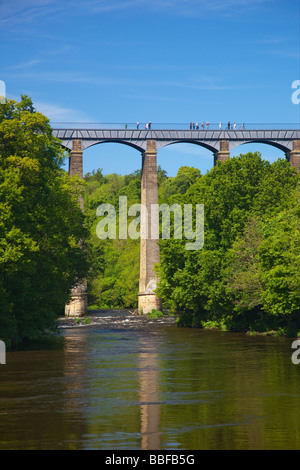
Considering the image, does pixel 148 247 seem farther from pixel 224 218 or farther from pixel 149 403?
pixel 149 403

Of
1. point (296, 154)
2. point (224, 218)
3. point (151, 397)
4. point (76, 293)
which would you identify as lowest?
point (151, 397)

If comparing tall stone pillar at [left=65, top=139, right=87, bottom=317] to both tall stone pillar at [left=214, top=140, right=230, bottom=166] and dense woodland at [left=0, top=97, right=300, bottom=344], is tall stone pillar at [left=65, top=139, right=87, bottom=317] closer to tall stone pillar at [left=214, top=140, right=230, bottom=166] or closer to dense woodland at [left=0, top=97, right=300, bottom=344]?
dense woodland at [left=0, top=97, right=300, bottom=344]

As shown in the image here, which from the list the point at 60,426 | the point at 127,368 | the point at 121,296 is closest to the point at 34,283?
the point at 127,368

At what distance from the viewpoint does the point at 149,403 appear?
23812mm

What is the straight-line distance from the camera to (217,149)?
8512 cm

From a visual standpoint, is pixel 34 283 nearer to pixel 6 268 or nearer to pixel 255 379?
pixel 6 268

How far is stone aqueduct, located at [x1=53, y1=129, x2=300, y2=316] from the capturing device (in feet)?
265

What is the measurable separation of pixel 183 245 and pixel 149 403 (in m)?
41.6

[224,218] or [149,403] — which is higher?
[224,218]

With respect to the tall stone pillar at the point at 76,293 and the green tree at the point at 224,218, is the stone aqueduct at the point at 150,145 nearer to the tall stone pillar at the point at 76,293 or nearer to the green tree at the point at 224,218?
the tall stone pillar at the point at 76,293

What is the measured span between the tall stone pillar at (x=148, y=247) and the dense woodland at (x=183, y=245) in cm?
910

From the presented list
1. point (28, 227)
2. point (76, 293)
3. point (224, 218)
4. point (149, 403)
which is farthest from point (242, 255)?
point (76, 293)

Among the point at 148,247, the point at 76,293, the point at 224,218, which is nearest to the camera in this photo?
the point at 224,218
